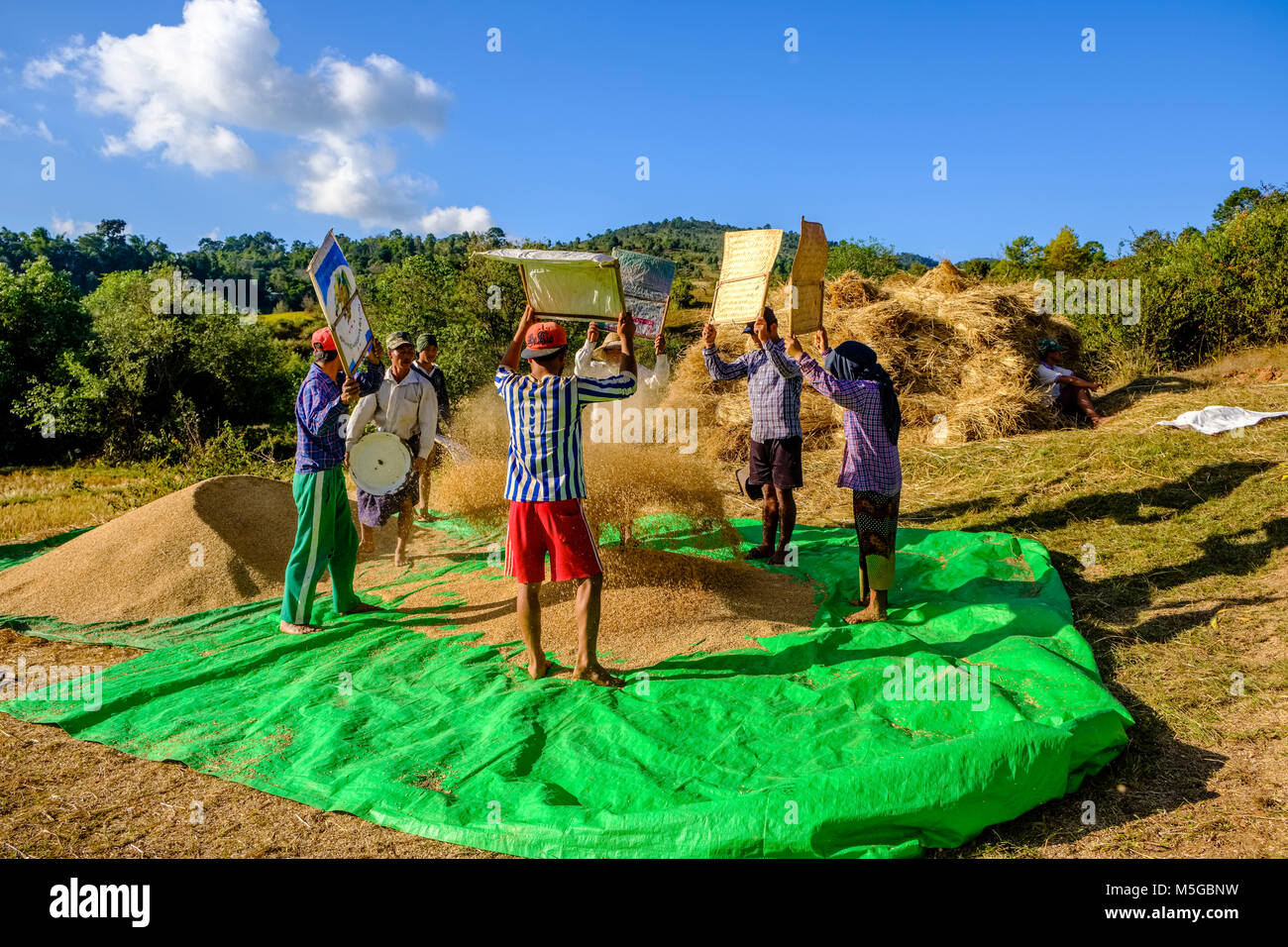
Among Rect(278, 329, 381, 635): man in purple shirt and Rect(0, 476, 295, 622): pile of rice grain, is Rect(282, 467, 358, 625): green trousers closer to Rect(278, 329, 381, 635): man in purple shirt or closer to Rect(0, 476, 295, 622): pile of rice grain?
Rect(278, 329, 381, 635): man in purple shirt

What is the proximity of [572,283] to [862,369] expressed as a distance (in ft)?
5.94

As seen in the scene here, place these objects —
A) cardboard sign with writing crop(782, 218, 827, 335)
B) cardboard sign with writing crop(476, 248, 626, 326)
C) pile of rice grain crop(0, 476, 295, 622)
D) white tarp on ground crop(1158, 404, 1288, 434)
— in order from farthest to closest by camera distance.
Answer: white tarp on ground crop(1158, 404, 1288, 434)
pile of rice grain crop(0, 476, 295, 622)
cardboard sign with writing crop(782, 218, 827, 335)
cardboard sign with writing crop(476, 248, 626, 326)

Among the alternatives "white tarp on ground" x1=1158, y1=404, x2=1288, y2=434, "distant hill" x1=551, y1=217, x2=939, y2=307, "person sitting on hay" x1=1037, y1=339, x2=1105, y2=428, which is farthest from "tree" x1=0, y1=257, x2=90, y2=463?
"white tarp on ground" x1=1158, y1=404, x2=1288, y2=434

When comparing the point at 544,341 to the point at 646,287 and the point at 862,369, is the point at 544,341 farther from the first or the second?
the point at 862,369

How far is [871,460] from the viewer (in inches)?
189

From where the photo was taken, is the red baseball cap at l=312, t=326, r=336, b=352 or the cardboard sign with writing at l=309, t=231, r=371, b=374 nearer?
the cardboard sign with writing at l=309, t=231, r=371, b=374

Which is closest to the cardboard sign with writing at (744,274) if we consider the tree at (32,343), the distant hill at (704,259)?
the distant hill at (704,259)

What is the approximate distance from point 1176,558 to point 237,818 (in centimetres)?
602

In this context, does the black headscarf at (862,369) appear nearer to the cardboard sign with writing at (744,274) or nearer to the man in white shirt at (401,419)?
the cardboard sign with writing at (744,274)

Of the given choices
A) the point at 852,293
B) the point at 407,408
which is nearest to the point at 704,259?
the point at 852,293

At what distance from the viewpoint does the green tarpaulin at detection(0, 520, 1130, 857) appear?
277cm

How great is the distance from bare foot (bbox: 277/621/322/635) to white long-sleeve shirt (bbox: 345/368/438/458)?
1.65 m

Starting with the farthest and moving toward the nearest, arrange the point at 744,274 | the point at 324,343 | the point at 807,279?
the point at 744,274 → the point at 807,279 → the point at 324,343

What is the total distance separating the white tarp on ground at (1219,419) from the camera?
792 centimetres
